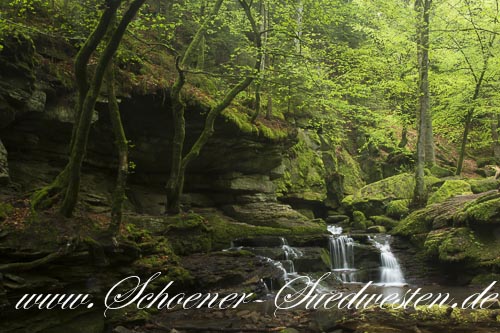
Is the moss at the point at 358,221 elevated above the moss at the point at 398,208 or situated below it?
below

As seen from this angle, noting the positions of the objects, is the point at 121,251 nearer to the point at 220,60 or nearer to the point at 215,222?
the point at 215,222

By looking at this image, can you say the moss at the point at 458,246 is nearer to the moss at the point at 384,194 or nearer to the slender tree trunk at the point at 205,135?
the moss at the point at 384,194

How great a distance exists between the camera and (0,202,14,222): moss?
7.63m

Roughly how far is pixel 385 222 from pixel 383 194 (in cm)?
195

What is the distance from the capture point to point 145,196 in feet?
48.3

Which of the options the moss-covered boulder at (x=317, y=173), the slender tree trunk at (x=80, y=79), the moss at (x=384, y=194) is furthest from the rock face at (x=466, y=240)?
the slender tree trunk at (x=80, y=79)

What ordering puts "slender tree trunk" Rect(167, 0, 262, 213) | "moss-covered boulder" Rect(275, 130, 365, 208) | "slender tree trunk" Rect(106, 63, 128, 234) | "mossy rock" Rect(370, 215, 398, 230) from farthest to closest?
"moss-covered boulder" Rect(275, 130, 365, 208), "mossy rock" Rect(370, 215, 398, 230), "slender tree trunk" Rect(167, 0, 262, 213), "slender tree trunk" Rect(106, 63, 128, 234)

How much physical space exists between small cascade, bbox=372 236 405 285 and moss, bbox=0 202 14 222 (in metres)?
10.6

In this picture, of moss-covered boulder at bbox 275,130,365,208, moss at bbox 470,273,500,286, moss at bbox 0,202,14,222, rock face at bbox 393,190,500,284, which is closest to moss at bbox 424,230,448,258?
rock face at bbox 393,190,500,284

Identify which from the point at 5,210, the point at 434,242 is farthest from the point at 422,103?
the point at 5,210

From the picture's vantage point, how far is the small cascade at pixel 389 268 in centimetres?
1241

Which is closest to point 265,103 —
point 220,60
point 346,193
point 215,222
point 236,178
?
point 220,60

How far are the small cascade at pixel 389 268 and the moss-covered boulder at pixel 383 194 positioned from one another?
4621 millimetres

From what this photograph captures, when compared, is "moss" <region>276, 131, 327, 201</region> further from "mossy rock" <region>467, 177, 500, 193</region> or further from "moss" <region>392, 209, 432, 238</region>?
"mossy rock" <region>467, 177, 500, 193</region>
